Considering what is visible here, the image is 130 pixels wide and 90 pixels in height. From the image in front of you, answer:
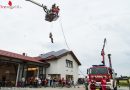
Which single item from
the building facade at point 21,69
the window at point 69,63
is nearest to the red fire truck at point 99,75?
the building facade at point 21,69

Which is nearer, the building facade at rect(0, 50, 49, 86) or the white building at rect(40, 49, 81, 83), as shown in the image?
the building facade at rect(0, 50, 49, 86)

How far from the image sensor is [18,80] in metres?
24.5

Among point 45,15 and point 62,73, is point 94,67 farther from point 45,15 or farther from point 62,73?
point 62,73

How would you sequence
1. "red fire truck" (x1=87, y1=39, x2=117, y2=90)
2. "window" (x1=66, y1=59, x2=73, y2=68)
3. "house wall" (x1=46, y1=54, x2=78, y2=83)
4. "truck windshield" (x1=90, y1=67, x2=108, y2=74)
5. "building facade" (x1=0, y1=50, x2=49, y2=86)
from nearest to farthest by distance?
"red fire truck" (x1=87, y1=39, x2=117, y2=90) < "truck windshield" (x1=90, y1=67, x2=108, y2=74) < "building facade" (x1=0, y1=50, x2=49, y2=86) < "house wall" (x1=46, y1=54, x2=78, y2=83) < "window" (x1=66, y1=59, x2=73, y2=68)

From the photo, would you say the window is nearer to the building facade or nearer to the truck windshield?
the building facade

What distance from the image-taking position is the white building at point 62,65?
102ft

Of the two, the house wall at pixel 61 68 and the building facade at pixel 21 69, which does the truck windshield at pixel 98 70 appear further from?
the house wall at pixel 61 68

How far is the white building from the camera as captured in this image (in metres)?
31.0

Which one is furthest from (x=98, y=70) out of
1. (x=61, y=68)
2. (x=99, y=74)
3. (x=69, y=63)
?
(x=69, y=63)

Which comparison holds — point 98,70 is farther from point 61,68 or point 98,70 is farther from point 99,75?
point 61,68

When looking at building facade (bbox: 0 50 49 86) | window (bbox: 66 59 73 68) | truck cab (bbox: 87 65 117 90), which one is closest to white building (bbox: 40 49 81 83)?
window (bbox: 66 59 73 68)

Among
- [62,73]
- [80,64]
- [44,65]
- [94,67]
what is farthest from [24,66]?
[80,64]

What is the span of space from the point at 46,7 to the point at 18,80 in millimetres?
12984

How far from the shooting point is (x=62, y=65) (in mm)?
32406
